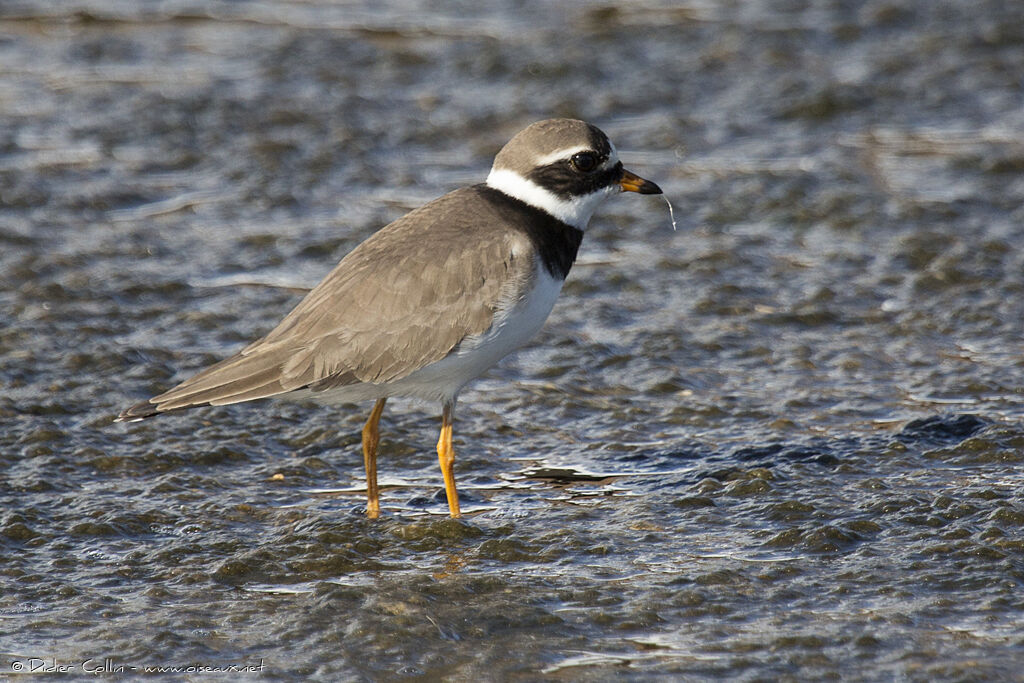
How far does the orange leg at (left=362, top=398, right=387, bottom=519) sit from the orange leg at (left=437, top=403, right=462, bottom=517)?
0.30m

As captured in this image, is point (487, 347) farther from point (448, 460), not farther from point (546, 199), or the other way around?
point (546, 199)

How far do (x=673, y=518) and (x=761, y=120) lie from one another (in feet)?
17.0

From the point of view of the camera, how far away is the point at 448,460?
6312 mm

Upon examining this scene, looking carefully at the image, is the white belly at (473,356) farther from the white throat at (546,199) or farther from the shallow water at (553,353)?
the shallow water at (553,353)

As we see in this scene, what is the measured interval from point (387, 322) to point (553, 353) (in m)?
1.98

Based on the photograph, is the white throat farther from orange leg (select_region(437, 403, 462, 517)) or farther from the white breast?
orange leg (select_region(437, 403, 462, 517))

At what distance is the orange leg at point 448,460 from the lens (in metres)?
6.26

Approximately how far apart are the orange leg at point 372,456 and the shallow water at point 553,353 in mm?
98

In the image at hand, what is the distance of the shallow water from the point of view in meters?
5.35

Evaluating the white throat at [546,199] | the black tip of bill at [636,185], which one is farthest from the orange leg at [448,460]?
the black tip of bill at [636,185]

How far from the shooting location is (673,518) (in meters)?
6.19

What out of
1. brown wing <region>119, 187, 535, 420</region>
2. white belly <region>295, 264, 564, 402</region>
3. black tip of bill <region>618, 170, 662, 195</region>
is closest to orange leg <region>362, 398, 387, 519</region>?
white belly <region>295, 264, 564, 402</region>

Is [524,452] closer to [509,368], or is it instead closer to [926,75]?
[509,368]

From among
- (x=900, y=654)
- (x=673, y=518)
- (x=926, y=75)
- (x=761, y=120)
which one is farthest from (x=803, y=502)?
(x=926, y=75)
